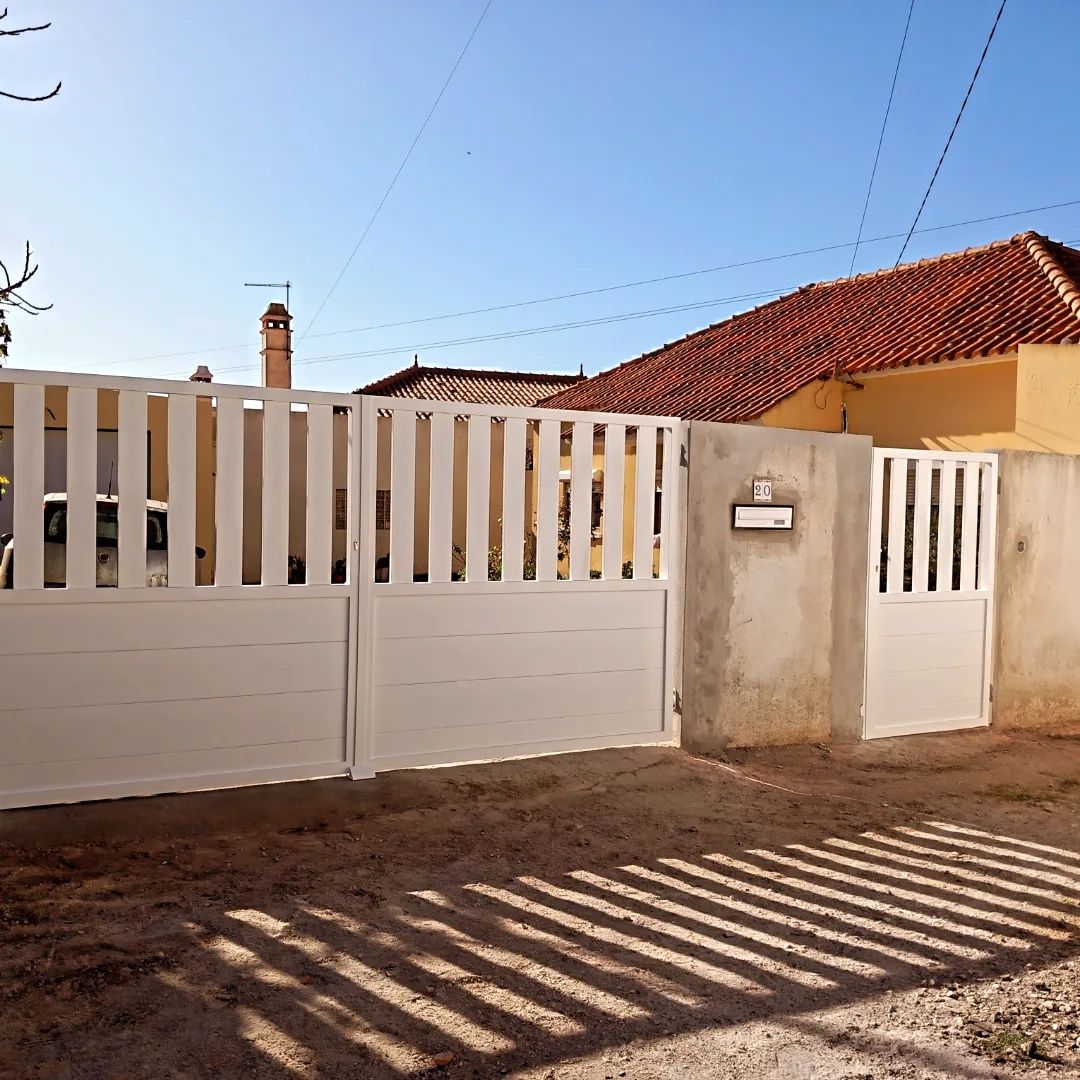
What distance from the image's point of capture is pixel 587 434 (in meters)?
6.13

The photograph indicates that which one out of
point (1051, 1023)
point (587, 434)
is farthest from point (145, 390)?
point (1051, 1023)

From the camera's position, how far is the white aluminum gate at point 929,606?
7.08 meters

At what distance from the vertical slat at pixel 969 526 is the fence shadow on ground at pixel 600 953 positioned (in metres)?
3.11

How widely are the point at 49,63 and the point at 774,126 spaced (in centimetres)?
1018

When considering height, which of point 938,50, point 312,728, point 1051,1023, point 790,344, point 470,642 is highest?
point 938,50

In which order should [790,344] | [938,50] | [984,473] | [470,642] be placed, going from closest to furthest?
[470,642], [984,473], [938,50], [790,344]

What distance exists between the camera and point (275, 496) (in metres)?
5.30

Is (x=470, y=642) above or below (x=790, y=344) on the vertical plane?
below

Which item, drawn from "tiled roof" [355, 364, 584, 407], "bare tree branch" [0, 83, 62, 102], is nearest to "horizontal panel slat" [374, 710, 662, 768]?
"bare tree branch" [0, 83, 62, 102]

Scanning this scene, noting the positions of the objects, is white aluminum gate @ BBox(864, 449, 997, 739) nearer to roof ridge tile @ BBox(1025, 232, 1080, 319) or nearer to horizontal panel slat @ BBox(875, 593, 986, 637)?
horizontal panel slat @ BBox(875, 593, 986, 637)

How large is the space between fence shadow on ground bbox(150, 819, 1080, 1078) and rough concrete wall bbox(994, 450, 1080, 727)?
10.5 ft

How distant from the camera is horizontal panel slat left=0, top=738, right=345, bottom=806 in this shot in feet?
15.7

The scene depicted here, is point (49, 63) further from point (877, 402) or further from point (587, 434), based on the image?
point (877, 402)

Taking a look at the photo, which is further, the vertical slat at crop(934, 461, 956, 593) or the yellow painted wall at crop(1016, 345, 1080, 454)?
the yellow painted wall at crop(1016, 345, 1080, 454)
